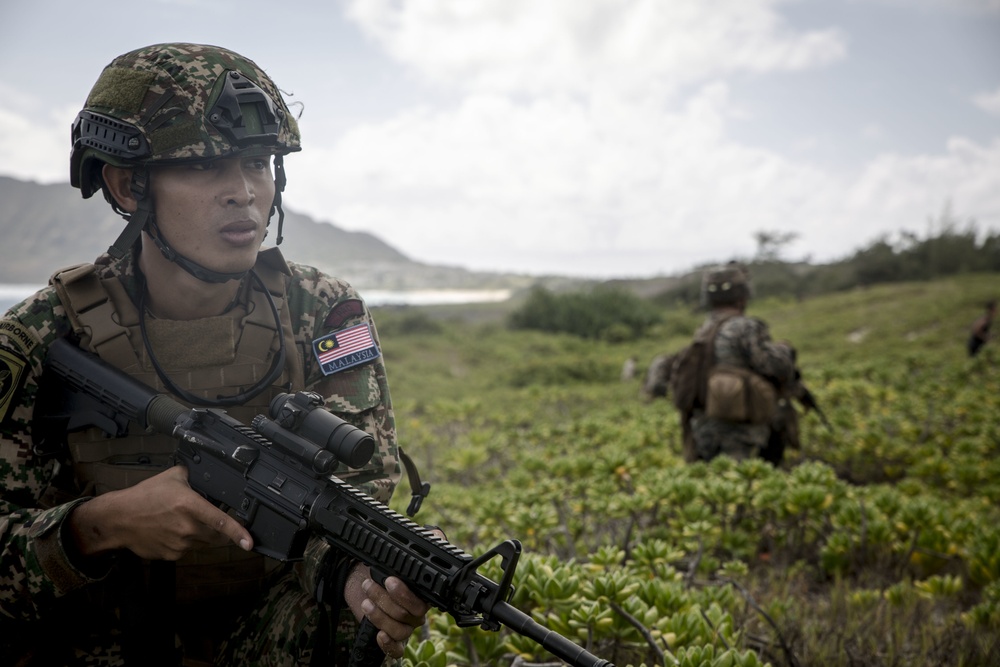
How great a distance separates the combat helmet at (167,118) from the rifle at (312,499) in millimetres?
467

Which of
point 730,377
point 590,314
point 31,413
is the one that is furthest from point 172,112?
point 590,314

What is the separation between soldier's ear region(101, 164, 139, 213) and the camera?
2.04 metres

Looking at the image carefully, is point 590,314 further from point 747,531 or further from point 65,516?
point 65,516

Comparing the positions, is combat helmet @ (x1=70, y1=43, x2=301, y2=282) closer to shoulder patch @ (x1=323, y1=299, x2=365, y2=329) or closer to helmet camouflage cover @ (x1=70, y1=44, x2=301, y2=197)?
helmet camouflage cover @ (x1=70, y1=44, x2=301, y2=197)

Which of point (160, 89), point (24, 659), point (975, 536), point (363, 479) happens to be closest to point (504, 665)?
point (363, 479)

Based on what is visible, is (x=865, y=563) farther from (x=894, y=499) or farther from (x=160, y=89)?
(x=160, y=89)

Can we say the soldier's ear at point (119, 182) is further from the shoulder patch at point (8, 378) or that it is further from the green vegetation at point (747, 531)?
the green vegetation at point (747, 531)

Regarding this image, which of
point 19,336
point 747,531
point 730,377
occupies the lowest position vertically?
point 747,531

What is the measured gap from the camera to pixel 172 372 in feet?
6.44

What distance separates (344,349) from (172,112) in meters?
0.80

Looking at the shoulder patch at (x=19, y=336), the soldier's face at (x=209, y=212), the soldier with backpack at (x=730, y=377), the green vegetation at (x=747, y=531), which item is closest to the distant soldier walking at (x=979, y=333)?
the green vegetation at (x=747, y=531)

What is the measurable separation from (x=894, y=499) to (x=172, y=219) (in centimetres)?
397

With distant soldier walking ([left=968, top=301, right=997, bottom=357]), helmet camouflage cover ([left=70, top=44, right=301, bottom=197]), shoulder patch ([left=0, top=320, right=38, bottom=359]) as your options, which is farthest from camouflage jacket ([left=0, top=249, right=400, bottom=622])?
distant soldier walking ([left=968, top=301, right=997, bottom=357])

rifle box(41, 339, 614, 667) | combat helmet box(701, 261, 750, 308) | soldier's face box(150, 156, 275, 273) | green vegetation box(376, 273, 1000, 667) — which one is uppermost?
soldier's face box(150, 156, 275, 273)
